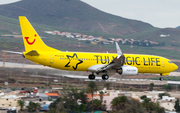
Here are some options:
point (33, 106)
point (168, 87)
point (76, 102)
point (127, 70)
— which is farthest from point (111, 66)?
point (168, 87)

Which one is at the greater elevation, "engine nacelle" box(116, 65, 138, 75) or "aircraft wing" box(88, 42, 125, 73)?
"aircraft wing" box(88, 42, 125, 73)

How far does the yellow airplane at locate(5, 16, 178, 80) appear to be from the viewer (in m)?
51.3

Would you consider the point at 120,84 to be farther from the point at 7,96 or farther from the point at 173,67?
the point at 173,67

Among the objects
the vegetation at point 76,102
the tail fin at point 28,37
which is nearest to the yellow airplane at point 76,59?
the tail fin at point 28,37

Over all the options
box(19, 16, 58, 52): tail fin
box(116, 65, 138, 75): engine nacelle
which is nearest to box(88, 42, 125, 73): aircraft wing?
box(116, 65, 138, 75): engine nacelle

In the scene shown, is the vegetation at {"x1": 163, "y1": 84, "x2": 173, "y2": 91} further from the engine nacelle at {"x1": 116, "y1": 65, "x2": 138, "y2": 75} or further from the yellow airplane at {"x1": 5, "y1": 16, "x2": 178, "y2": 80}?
the engine nacelle at {"x1": 116, "y1": 65, "x2": 138, "y2": 75}

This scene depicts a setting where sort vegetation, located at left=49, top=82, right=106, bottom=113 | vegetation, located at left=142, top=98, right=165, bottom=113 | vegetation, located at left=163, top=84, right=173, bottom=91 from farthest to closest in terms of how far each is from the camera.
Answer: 1. vegetation, located at left=163, top=84, right=173, bottom=91
2. vegetation, located at left=49, top=82, right=106, bottom=113
3. vegetation, located at left=142, top=98, right=165, bottom=113

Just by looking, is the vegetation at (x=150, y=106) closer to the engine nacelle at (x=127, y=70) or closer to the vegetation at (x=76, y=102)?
the vegetation at (x=76, y=102)

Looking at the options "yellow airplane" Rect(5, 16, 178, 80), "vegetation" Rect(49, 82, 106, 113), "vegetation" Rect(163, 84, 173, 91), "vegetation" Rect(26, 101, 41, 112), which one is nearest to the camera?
"yellow airplane" Rect(5, 16, 178, 80)

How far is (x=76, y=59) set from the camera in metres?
52.4

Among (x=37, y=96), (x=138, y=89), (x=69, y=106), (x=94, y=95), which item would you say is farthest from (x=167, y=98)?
(x=37, y=96)

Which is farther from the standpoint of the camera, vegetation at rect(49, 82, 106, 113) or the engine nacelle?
vegetation at rect(49, 82, 106, 113)

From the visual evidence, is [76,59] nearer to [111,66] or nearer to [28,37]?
[111,66]

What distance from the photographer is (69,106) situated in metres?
87.8
